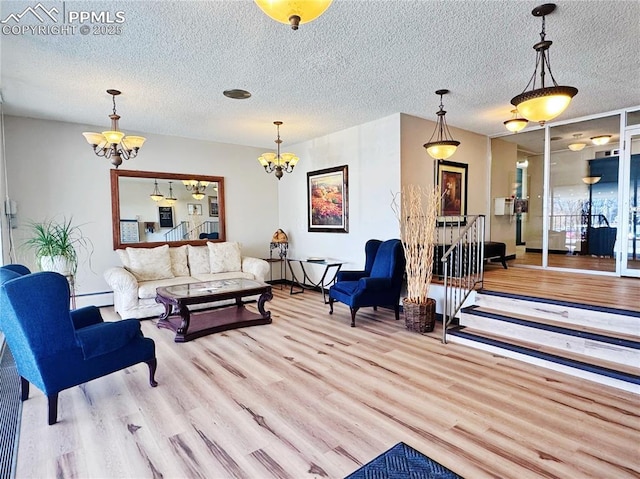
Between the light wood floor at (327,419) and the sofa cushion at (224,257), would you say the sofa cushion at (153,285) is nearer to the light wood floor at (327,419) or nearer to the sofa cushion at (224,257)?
the sofa cushion at (224,257)

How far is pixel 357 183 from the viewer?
19.1 feet

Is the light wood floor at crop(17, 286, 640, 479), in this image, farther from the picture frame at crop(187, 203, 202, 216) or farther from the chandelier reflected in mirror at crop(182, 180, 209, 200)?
the chandelier reflected in mirror at crop(182, 180, 209, 200)

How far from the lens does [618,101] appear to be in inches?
185

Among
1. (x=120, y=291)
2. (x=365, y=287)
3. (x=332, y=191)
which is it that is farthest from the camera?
(x=332, y=191)

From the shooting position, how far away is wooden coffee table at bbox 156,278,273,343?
410 cm

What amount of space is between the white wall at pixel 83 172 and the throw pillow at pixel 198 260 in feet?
2.85

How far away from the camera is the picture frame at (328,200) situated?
6.06m

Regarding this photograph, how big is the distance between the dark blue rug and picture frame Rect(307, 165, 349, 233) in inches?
167

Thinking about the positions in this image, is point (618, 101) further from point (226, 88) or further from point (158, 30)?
point (158, 30)

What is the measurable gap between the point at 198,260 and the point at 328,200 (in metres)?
2.57

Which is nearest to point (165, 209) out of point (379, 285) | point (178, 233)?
point (178, 233)

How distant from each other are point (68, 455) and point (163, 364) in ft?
4.36

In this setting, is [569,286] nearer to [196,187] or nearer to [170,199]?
[196,187]

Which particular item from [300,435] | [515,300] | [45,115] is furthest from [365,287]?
[45,115]
